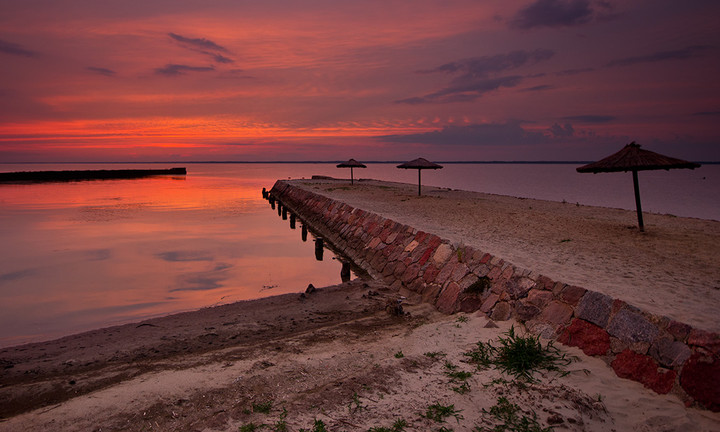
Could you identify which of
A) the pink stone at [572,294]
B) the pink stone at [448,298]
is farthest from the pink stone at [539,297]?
the pink stone at [448,298]

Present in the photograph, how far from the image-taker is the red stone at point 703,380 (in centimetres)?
370

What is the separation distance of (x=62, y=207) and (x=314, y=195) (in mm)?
18618

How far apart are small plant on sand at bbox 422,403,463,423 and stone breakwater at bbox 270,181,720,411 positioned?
6.60ft

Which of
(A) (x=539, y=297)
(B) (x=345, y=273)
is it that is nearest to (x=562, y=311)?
(A) (x=539, y=297)

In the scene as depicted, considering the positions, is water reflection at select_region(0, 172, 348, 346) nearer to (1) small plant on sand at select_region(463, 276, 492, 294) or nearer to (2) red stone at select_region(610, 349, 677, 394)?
(1) small plant on sand at select_region(463, 276, 492, 294)

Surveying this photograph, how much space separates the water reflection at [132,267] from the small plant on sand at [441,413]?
6796 mm

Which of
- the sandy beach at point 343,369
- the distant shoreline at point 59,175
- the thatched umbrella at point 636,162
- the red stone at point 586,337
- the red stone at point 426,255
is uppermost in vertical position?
the distant shoreline at point 59,175

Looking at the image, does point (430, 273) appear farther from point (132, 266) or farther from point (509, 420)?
point (132, 266)

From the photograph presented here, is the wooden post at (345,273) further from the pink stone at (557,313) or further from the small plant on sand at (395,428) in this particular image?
the small plant on sand at (395,428)

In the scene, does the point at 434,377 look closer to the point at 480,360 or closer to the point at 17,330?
the point at 480,360

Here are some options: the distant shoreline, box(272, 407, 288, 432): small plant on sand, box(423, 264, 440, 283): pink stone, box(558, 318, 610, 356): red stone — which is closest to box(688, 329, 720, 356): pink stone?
box(558, 318, 610, 356): red stone

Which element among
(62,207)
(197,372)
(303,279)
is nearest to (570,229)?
(303,279)

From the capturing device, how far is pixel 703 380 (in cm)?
381

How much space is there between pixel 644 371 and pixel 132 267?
1347cm
